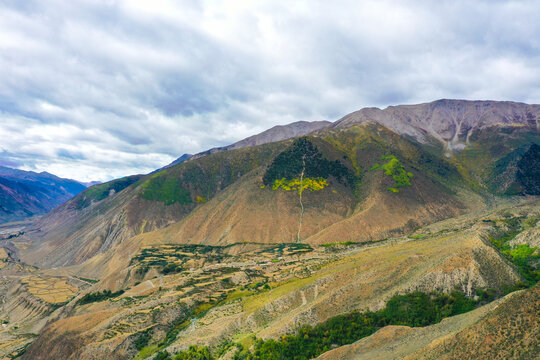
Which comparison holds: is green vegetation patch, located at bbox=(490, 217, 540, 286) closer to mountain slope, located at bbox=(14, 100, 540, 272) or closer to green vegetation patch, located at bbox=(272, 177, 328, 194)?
mountain slope, located at bbox=(14, 100, 540, 272)

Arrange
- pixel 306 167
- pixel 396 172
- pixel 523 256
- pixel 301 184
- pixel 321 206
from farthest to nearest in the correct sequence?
pixel 306 167 < pixel 396 172 < pixel 301 184 < pixel 321 206 < pixel 523 256

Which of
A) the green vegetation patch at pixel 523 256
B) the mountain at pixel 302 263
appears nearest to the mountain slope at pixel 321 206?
the mountain at pixel 302 263

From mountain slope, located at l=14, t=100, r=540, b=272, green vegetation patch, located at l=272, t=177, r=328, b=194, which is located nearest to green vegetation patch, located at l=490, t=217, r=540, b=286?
mountain slope, located at l=14, t=100, r=540, b=272

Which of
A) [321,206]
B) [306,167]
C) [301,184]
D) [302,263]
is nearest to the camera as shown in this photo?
[302,263]

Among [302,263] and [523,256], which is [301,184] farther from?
[523,256]

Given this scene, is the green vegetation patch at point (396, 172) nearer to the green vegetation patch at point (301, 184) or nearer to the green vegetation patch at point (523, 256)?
the green vegetation patch at point (301, 184)

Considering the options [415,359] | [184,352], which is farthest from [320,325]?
[184,352]

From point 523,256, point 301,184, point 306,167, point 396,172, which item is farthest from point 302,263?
point 396,172
